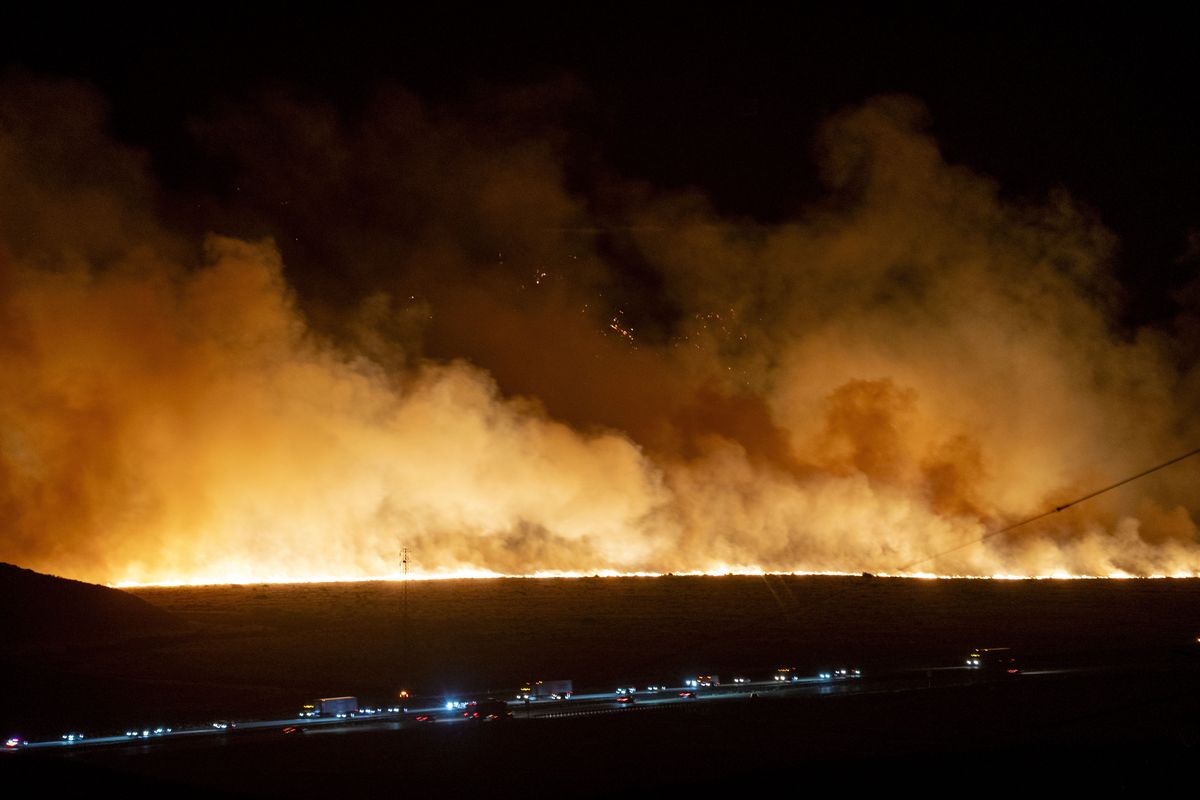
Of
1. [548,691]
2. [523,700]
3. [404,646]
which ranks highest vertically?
[404,646]

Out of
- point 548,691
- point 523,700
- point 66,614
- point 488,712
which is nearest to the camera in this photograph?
point 488,712

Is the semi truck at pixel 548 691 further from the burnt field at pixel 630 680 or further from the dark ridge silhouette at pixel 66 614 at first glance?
the dark ridge silhouette at pixel 66 614

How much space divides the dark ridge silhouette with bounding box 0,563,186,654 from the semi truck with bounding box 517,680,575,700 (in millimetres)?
16970

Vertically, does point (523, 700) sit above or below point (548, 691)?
below

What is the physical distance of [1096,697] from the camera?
82.1ft

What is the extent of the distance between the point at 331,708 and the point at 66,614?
15387 mm

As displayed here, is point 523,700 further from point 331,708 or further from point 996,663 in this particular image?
point 996,663

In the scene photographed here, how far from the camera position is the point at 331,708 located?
86.1 ft

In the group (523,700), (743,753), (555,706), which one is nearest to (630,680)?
(523,700)

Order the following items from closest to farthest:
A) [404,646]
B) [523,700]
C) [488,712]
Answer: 1. [488,712]
2. [523,700]
3. [404,646]

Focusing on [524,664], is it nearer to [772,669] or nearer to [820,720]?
[772,669]

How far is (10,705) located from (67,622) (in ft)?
29.9

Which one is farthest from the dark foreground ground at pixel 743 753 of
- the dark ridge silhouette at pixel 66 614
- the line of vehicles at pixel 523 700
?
the dark ridge silhouette at pixel 66 614

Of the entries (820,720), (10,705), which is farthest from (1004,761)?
(10,705)
